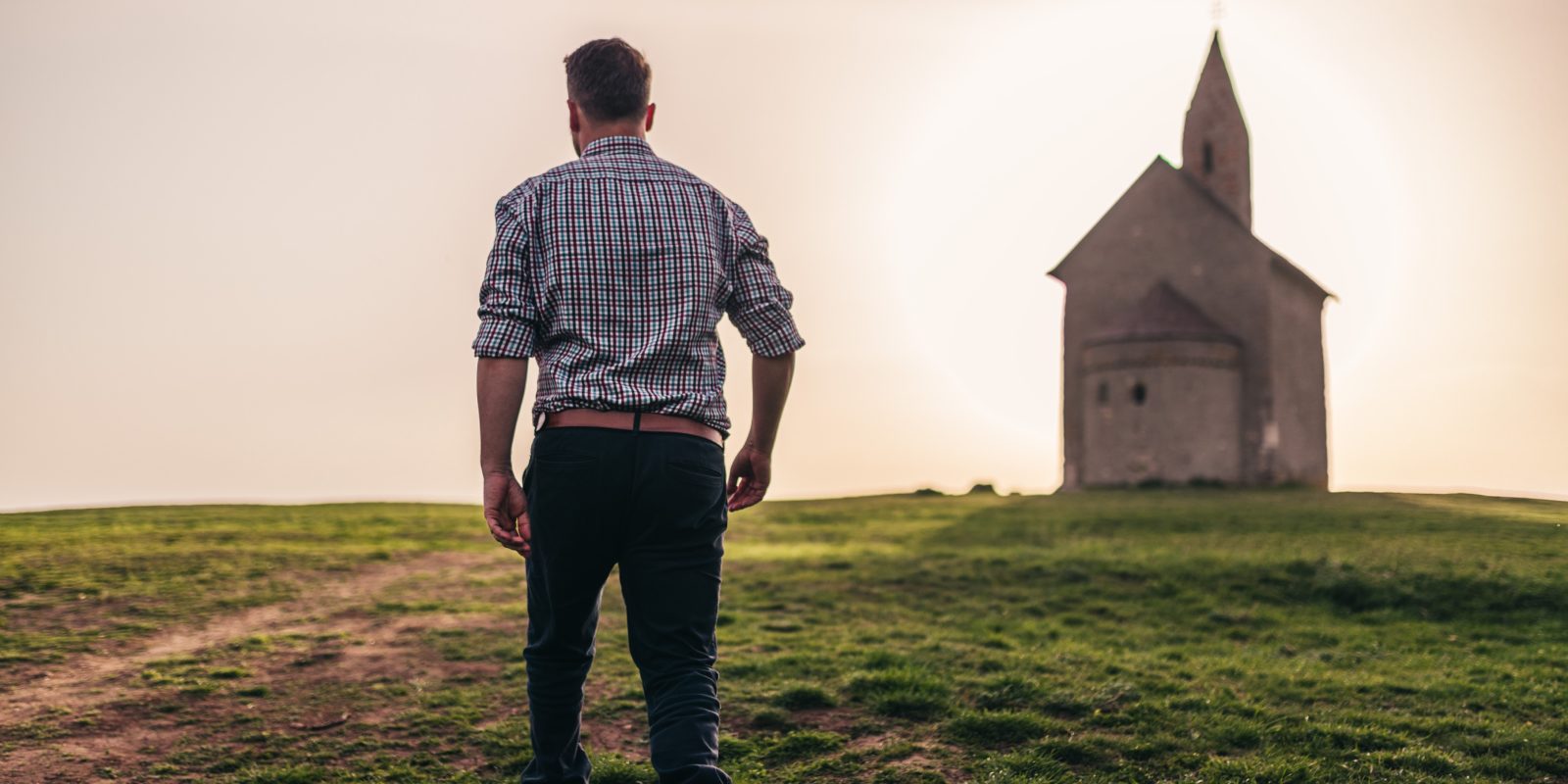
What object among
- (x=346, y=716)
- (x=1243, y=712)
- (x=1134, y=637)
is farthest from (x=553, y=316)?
(x=1134, y=637)

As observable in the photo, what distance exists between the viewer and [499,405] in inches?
154

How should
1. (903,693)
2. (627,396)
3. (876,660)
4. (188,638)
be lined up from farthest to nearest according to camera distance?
(188,638)
(876,660)
(903,693)
(627,396)

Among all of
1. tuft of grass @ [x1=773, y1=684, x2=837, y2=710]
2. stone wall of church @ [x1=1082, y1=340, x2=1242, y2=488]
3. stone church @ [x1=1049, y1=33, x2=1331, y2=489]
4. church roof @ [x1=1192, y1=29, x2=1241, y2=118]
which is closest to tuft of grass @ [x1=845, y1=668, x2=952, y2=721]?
tuft of grass @ [x1=773, y1=684, x2=837, y2=710]

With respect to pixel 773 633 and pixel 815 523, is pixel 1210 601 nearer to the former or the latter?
pixel 773 633

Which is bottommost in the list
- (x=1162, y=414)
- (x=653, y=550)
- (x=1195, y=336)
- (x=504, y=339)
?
(x=653, y=550)

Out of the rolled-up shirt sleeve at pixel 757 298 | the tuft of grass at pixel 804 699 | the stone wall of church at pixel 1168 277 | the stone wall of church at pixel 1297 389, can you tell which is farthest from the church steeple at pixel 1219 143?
the rolled-up shirt sleeve at pixel 757 298

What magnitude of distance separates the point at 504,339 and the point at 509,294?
0.50 feet

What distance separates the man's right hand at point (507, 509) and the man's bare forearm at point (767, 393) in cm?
81

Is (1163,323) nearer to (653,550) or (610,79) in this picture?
(610,79)

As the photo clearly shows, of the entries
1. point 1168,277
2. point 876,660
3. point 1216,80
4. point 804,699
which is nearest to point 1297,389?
point 1168,277

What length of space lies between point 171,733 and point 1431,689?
796 centimetres

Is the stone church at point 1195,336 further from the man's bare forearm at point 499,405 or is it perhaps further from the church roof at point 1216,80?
the man's bare forearm at point 499,405

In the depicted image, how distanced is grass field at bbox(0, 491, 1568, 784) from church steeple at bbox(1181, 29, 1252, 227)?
85.8ft

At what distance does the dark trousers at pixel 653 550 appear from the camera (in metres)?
3.81
